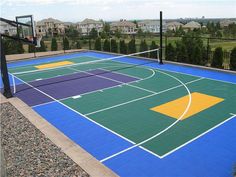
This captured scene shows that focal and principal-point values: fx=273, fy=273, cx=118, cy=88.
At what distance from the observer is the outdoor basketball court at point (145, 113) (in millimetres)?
6105

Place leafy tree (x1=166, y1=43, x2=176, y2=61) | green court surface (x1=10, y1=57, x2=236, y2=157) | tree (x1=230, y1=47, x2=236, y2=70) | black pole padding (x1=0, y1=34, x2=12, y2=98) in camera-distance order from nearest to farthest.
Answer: green court surface (x1=10, y1=57, x2=236, y2=157) < black pole padding (x1=0, y1=34, x2=12, y2=98) < tree (x1=230, y1=47, x2=236, y2=70) < leafy tree (x1=166, y1=43, x2=176, y2=61)

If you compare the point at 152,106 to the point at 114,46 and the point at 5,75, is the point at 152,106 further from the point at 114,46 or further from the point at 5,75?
the point at 114,46

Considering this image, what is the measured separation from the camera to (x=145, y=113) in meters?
8.86

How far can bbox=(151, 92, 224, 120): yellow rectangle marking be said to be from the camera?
8766 mm

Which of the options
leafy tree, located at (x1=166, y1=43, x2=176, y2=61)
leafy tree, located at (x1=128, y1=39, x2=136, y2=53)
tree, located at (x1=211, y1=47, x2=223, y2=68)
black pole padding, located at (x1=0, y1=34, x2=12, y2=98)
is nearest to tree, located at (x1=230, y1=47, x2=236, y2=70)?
tree, located at (x1=211, y1=47, x2=223, y2=68)

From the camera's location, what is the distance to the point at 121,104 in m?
9.80

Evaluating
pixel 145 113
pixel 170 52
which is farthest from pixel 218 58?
pixel 145 113

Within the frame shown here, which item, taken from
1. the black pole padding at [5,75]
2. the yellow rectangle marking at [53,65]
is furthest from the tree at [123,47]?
the black pole padding at [5,75]

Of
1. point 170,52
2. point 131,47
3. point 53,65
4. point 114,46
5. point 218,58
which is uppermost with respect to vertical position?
point 114,46

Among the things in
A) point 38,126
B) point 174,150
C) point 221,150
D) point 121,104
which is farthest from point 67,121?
point 221,150

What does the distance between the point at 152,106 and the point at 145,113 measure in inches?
28.1

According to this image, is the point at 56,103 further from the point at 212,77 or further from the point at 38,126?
the point at 212,77

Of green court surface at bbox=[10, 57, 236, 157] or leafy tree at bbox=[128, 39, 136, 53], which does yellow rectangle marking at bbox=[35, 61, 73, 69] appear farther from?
leafy tree at bbox=[128, 39, 136, 53]

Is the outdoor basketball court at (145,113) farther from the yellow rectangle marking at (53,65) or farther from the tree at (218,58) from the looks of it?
the tree at (218,58)
